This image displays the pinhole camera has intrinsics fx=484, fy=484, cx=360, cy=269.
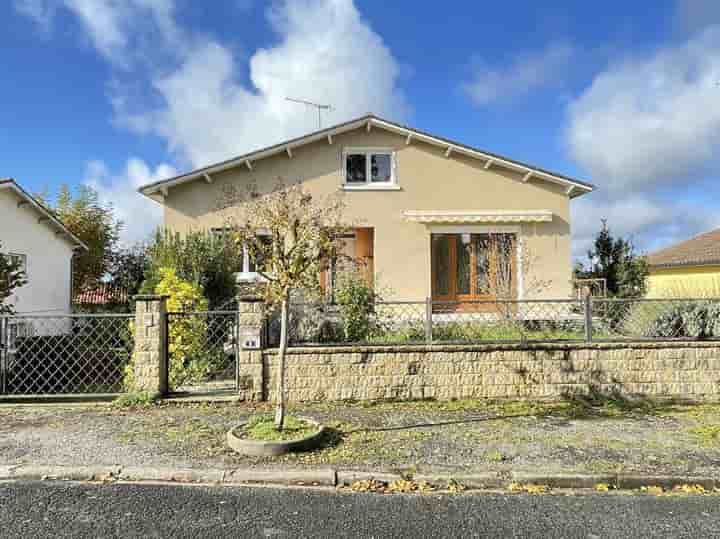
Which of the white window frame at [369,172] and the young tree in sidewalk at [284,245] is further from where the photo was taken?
the white window frame at [369,172]

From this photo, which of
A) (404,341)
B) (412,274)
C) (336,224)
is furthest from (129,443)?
(412,274)

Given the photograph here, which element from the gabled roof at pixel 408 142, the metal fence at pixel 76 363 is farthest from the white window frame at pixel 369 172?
the metal fence at pixel 76 363

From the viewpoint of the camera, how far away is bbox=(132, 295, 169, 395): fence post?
834cm

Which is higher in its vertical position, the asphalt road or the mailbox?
the mailbox

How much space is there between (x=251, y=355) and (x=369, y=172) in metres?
9.26

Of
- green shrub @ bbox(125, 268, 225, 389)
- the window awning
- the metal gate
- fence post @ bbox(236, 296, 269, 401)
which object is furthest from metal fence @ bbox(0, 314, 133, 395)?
the window awning

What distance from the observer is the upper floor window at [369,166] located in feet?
51.9

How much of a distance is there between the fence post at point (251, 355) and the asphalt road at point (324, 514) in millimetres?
3014

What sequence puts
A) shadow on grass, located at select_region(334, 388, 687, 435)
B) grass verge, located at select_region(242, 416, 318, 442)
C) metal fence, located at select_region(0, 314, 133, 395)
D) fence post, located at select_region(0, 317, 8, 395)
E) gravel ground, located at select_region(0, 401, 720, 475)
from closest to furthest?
1. gravel ground, located at select_region(0, 401, 720, 475)
2. grass verge, located at select_region(242, 416, 318, 442)
3. shadow on grass, located at select_region(334, 388, 687, 435)
4. fence post, located at select_region(0, 317, 8, 395)
5. metal fence, located at select_region(0, 314, 133, 395)

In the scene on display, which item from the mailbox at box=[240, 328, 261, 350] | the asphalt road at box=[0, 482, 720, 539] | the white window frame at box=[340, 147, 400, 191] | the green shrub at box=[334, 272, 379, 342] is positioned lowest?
the asphalt road at box=[0, 482, 720, 539]

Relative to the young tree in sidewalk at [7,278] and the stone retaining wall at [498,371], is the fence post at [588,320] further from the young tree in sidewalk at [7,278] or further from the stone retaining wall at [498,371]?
the young tree in sidewalk at [7,278]

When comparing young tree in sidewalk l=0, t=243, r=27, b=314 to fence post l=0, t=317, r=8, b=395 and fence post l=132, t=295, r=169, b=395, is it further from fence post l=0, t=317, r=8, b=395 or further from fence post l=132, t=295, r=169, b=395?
fence post l=132, t=295, r=169, b=395

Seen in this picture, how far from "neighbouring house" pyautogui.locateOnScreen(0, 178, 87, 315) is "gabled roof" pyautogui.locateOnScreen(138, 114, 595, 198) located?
4.38 metres

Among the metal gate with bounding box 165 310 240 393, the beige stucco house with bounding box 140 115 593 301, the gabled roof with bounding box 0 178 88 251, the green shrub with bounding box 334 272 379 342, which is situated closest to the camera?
the green shrub with bounding box 334 272 379 342
